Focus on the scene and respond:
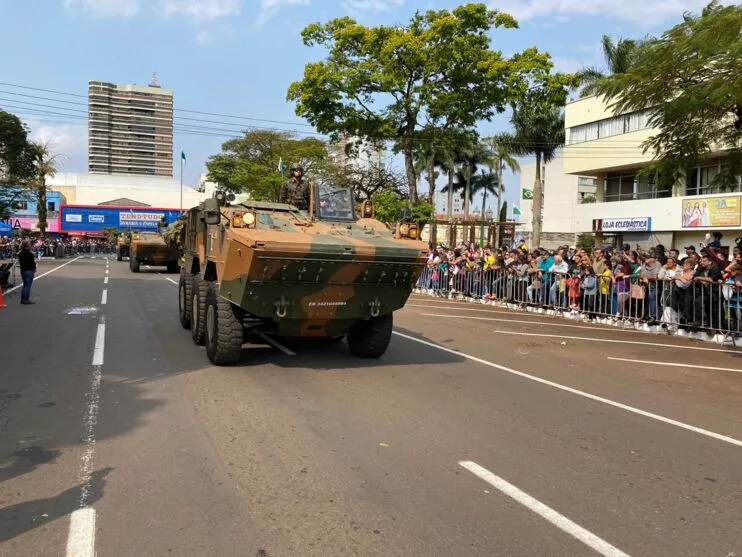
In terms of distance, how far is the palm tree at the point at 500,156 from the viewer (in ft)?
135

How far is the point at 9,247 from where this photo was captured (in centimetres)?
4288

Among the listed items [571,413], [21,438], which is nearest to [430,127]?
[571,413]

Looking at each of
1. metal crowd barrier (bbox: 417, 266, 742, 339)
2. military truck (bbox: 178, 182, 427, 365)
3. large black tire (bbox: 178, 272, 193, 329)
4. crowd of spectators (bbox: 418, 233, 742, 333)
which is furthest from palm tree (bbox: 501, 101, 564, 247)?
military truck (bbox: 178, 182, 427, 365)

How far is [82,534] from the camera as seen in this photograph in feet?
12.3

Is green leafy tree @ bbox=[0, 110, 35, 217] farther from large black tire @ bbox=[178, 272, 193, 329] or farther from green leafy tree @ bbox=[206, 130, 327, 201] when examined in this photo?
large black tire @ bbox=[178, 272, 193, 329]

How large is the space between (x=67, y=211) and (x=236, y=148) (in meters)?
29.3

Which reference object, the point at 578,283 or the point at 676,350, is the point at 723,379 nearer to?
the point at 676,350

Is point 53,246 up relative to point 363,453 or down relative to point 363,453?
up

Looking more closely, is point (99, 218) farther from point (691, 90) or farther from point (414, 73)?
point (691, 90)

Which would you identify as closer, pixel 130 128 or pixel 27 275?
pixel 27 275

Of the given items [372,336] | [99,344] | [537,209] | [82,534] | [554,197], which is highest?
[554,197]

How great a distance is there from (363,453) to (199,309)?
5.37 metres

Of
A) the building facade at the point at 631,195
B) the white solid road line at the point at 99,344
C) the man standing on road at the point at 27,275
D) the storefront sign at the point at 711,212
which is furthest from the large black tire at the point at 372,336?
the storefront sign at the point at 711,212

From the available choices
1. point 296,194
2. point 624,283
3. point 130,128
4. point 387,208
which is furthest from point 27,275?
point 130,128
